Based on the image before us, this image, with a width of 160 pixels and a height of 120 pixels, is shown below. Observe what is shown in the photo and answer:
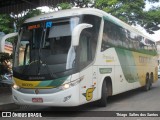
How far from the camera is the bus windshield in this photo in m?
9.97

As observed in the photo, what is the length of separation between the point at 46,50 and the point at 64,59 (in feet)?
2.32

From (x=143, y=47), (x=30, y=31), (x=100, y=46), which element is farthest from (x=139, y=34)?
(x=30, y=31)

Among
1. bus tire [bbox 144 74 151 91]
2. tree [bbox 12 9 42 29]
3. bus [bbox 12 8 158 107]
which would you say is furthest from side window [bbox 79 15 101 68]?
tree [bbox 12 9 42 29]

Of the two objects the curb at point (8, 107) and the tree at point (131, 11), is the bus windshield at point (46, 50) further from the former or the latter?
the tree at point (131, 11)

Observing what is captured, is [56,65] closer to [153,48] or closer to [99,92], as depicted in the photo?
[99,92]

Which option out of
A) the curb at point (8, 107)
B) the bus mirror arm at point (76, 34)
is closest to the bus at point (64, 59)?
the bus mirror arm at point (76, 34)

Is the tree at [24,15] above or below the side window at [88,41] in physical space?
above

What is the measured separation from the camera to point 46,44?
408 inches

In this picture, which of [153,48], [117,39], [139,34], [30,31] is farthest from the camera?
[153,48]

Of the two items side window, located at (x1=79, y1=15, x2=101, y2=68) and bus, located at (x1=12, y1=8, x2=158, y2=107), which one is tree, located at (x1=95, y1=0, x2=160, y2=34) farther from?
side window, located at (x1=79, y1=15, x2=101, y2=68)

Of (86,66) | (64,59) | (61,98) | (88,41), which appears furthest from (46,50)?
(61,98)

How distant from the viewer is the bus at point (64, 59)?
987 cm

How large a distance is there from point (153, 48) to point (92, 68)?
13.0 m

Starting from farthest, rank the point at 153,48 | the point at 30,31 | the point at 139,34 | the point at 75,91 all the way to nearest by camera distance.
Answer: the point at 153,48 < the point at 139,34 < the point at 30,31 < the point at 75,91
